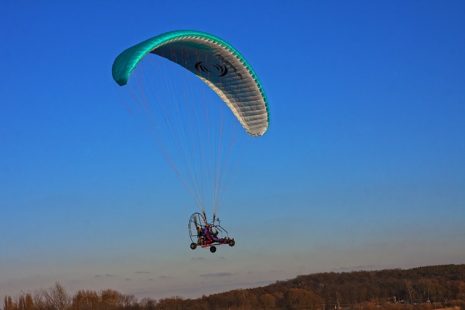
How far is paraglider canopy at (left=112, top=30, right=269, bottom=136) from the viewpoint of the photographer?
21.6m

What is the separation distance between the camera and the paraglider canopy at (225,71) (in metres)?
21.6

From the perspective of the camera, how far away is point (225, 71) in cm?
2286

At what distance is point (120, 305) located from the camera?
74.6 meters

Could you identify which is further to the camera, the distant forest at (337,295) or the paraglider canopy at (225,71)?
the distant forest at (337,295)

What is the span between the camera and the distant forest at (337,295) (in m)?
72.9

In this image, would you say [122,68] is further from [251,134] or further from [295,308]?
→ [295,308]

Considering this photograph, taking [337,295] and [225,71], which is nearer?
[225,71]

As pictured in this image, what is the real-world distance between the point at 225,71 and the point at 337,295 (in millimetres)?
87497

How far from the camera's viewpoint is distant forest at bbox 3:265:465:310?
72938mm

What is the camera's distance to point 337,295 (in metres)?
105

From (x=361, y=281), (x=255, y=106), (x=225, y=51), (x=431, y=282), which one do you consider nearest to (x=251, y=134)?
(x=255, y=106)

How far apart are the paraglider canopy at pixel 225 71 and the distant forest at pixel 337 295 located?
4707 centimetres

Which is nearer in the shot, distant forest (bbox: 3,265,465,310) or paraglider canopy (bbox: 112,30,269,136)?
paraglider canopy (bbox: 112,30,269,136)

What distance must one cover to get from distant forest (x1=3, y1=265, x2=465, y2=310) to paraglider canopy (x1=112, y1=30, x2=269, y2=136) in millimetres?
47068
